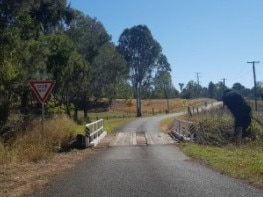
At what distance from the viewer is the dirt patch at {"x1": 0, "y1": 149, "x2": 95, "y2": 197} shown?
36.2 feet

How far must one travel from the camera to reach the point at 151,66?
93.4 m

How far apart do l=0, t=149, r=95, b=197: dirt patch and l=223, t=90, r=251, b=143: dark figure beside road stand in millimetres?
23268

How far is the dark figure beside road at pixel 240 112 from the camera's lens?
3972cm

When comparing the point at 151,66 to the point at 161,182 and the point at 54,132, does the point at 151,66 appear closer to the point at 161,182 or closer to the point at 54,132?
the point at 54,132

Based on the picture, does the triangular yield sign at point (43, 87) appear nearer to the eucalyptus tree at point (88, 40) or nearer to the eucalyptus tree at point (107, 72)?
the eucalyptus tree at point (88, 40)

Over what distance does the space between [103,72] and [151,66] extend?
82.6 ft

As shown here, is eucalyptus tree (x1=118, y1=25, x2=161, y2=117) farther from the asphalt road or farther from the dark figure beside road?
the asphalt road

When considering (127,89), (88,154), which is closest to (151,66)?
(127,89)

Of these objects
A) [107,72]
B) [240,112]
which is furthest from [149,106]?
[240,112]

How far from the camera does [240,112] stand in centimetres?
3997

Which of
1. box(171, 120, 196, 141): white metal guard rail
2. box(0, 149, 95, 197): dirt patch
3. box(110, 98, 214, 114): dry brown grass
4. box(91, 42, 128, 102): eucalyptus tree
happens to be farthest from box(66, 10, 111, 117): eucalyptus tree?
box(0, 149, 95, 197): dirt patch

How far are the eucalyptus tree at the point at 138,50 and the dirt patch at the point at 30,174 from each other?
73.0 metres

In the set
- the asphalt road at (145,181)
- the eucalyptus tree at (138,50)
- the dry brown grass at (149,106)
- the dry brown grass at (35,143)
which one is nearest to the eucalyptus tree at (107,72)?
the eucalyptus tree at (138,50)

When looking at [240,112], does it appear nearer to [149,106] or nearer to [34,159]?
[34,159]
